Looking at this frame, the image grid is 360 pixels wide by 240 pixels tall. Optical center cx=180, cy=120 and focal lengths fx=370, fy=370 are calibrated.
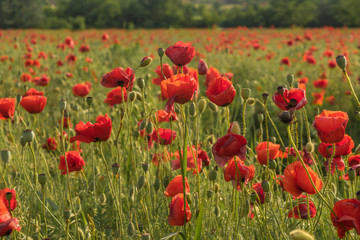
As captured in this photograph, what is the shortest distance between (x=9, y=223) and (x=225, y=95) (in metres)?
0.62

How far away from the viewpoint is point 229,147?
871 mm

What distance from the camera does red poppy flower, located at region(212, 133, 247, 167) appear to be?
2.83ft

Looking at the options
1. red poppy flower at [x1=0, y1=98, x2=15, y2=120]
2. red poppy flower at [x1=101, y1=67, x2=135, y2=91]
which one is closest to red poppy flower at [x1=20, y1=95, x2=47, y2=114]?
red poppy flower at [x1=0, y1=98, x2=15, y2=120]

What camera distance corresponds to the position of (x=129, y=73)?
51.2 inches

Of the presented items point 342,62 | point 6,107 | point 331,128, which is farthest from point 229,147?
point 6,107

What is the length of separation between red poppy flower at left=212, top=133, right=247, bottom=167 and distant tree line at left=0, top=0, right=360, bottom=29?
1467 centimetres

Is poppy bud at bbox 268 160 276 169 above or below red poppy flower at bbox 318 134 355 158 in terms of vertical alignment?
below

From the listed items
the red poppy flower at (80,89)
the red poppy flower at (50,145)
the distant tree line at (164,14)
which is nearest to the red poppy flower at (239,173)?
the red poppy flower at (50,145)

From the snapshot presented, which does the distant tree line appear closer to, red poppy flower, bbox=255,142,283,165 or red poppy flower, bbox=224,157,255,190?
red poppy flower, bbox=255,142,283,165

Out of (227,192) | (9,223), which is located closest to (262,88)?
(227,192)

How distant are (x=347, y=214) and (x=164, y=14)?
23786 millimetres

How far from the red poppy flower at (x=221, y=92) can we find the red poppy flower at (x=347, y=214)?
418 millimetres

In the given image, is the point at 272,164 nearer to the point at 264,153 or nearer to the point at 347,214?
the point at 264,153

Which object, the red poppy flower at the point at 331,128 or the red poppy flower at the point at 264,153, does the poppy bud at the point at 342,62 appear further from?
the red poppy flower at the point at 264,153
